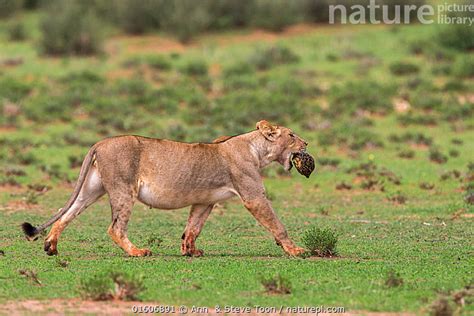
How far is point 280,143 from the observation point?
12789 mm

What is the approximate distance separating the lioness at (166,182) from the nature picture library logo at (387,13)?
2709 cm

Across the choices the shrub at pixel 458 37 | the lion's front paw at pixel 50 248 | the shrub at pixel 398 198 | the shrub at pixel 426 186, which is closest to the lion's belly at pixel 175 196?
the lion's front paw at pixel 50 248

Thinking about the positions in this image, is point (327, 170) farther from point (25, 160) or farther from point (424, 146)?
point (25, 160)

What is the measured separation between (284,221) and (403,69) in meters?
16.6

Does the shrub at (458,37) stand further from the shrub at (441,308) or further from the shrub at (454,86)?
the shrub at (441,308)

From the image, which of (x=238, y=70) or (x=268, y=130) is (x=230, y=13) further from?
(x=268, y=130)

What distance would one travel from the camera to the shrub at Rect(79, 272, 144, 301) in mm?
9312

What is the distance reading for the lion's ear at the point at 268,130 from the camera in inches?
498

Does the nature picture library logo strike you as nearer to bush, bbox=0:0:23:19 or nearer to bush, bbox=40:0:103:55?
bush, bbox=40:0:103:55

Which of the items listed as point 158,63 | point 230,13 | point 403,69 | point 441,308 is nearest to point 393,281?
point 441,308

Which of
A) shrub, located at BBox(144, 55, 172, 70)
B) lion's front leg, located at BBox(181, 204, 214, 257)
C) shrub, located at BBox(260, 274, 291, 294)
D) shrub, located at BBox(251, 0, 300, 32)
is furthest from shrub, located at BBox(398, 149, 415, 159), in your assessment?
shrub, located at BBox(251, 0, 300, 32)

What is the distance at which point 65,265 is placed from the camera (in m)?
11.2

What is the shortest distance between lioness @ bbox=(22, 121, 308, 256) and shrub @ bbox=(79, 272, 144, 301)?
8.06ft

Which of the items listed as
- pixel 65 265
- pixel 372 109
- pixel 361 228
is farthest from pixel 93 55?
pixel 65 265
